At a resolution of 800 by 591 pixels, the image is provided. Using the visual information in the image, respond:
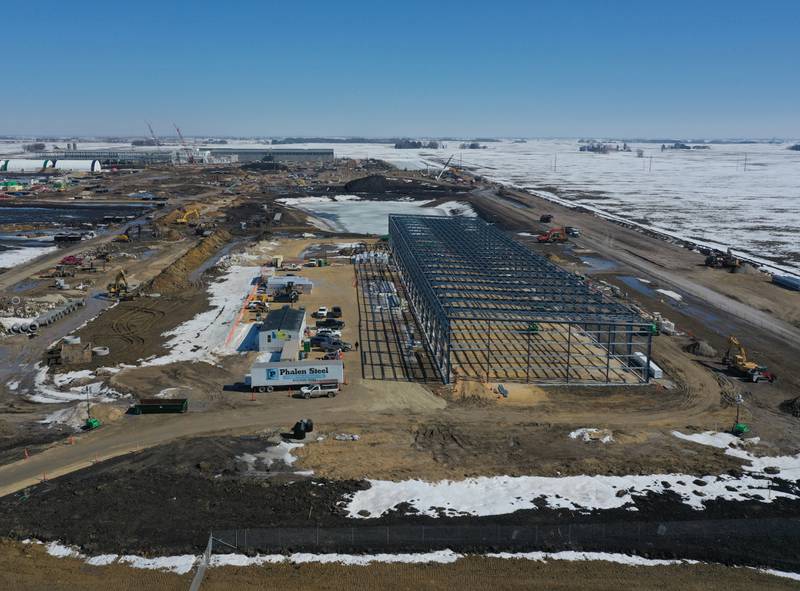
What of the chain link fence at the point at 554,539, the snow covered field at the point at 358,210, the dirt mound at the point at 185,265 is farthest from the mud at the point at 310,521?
the snow covered field at the point at 358,210

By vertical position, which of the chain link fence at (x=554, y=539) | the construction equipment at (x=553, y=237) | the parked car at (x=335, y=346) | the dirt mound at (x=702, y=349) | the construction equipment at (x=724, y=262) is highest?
the construction equipment at (x=553, y=237)

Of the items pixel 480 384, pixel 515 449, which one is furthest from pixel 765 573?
pixel 480 384

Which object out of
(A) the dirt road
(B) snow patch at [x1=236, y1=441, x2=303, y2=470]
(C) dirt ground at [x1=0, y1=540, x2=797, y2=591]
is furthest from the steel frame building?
(C) dirt ground at [x1=0, y1=540, x2=797, y2=591]

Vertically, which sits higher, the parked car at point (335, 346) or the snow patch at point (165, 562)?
the parked car at point (335, 346)

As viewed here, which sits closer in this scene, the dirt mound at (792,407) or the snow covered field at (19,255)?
the dirt mound at (792,407)

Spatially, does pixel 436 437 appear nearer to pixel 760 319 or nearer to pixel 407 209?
pixel 760 319

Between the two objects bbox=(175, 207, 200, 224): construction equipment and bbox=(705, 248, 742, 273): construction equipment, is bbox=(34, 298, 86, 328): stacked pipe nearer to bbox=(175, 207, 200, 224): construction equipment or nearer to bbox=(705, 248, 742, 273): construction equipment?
bbox=(175, 207, 200, 224): construction equipment

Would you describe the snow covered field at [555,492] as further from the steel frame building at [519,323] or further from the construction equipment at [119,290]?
the construction equipment at [119,290]

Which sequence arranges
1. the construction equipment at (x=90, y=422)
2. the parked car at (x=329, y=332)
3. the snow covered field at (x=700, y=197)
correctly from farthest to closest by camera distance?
the snow covered field at (x=700, y=197), the parked car at (x=329, y=332), the construction equipment at (x=90, y=422)
